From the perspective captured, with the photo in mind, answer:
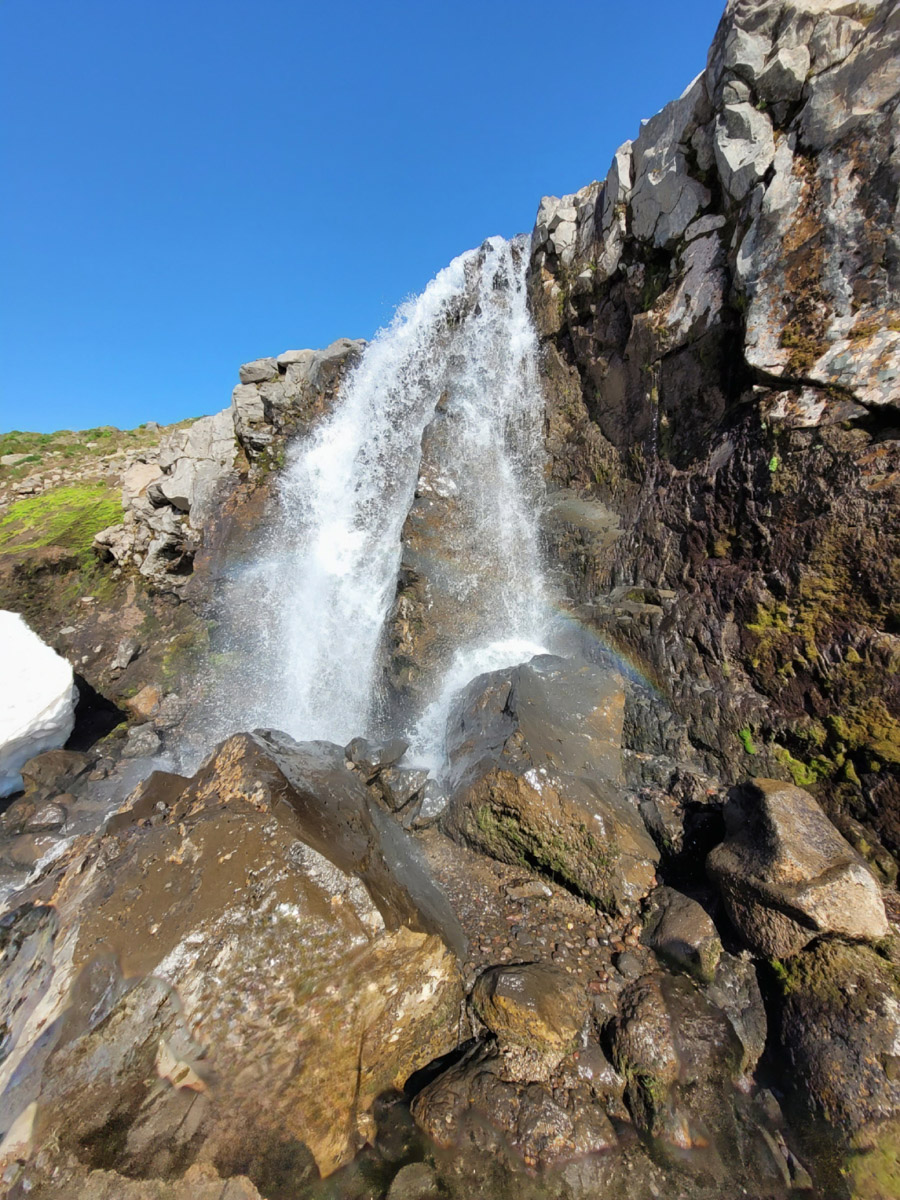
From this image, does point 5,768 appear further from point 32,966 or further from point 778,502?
point 778,502

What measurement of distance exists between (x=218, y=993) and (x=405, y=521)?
766 cm

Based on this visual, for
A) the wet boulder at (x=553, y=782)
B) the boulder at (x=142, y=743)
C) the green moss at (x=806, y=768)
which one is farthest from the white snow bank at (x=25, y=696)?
the green moss at (x=806, y=768)

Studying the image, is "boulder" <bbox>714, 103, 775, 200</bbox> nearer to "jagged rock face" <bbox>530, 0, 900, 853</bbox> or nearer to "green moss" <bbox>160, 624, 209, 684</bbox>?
"jagged rock face" <bbox>530, 0, 900, 853</bbox>

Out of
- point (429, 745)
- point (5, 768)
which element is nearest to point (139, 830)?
point (429, 745)

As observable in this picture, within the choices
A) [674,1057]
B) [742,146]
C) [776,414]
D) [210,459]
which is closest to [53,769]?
[210,459]

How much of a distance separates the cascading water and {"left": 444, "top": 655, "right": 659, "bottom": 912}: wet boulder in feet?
4.77

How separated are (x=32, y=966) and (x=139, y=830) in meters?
1.02

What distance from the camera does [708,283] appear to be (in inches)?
284

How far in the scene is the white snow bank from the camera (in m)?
7.33

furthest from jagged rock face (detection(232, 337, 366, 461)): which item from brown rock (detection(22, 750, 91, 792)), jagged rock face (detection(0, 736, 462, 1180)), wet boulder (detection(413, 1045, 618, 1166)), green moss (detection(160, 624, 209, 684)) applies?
wet boulder (detection(413, 1045, 618, 1166))

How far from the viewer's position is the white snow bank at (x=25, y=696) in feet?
24.0

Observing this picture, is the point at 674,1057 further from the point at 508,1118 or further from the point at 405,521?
the point at 405,521

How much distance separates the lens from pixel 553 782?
5332 millimetres

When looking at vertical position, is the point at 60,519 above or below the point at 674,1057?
above
